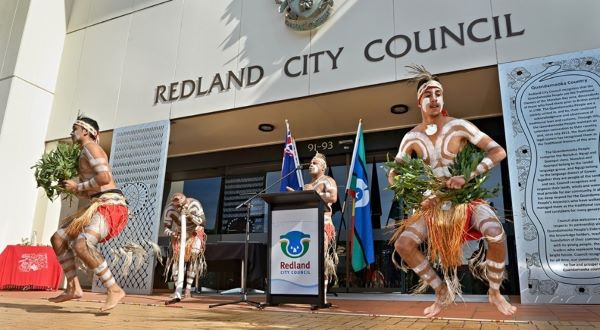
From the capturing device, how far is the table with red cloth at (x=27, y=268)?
682 cm

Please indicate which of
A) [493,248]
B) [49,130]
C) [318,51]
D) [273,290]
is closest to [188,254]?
[273,290]

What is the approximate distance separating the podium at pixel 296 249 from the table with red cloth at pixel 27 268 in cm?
479

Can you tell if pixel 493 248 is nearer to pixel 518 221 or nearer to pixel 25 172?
pixel 518 221

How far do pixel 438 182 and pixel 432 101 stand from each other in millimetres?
698

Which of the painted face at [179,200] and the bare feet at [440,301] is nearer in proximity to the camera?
the bare feet at [440,301]

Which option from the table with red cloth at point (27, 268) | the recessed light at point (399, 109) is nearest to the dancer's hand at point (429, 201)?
the recessed light at point (399, 109)

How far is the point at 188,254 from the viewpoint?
5.75 metres

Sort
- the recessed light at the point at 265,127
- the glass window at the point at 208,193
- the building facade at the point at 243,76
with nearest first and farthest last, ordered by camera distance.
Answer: the building facade at the point at 243,76, the recessed light at the point at 265,127, the glass window at the point at 208,193

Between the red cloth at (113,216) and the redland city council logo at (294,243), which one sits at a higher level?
the red cloth at (113,216)

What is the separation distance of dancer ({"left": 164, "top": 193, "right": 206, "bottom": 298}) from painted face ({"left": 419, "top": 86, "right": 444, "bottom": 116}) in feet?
11.2

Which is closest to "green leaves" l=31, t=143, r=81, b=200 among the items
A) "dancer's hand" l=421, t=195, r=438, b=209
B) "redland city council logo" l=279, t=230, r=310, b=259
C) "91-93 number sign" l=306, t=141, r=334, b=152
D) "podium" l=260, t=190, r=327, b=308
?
"podium" l=260, t=190, r=327, b=308

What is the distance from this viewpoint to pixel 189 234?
19.5 feet

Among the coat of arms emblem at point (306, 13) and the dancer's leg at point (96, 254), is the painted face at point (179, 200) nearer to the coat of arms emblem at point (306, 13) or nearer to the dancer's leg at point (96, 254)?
the dancer's leg at point (96, 254)

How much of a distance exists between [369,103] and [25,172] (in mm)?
6256
